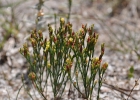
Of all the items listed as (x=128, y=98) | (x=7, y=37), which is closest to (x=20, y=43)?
(x=7, y=37)

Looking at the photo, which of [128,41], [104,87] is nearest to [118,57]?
[128,41]

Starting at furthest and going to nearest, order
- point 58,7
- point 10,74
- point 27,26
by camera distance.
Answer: point 58,7 → point 27,26 → point 10,74

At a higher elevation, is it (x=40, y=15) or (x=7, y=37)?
(x=40, y=15)

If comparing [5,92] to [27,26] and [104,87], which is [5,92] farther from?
[27,26]

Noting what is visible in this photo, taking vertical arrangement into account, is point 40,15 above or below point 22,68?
above

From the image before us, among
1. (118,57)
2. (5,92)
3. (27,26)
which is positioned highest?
(27,26)

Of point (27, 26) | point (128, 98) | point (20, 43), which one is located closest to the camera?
point (128, 98)

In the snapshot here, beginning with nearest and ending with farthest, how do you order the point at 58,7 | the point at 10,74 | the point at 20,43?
1. the point at 10,74
2. the point at 20,43
3. the point at 58,7

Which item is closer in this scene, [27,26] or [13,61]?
[13,61]

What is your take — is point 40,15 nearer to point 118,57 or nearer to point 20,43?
point 20,43
